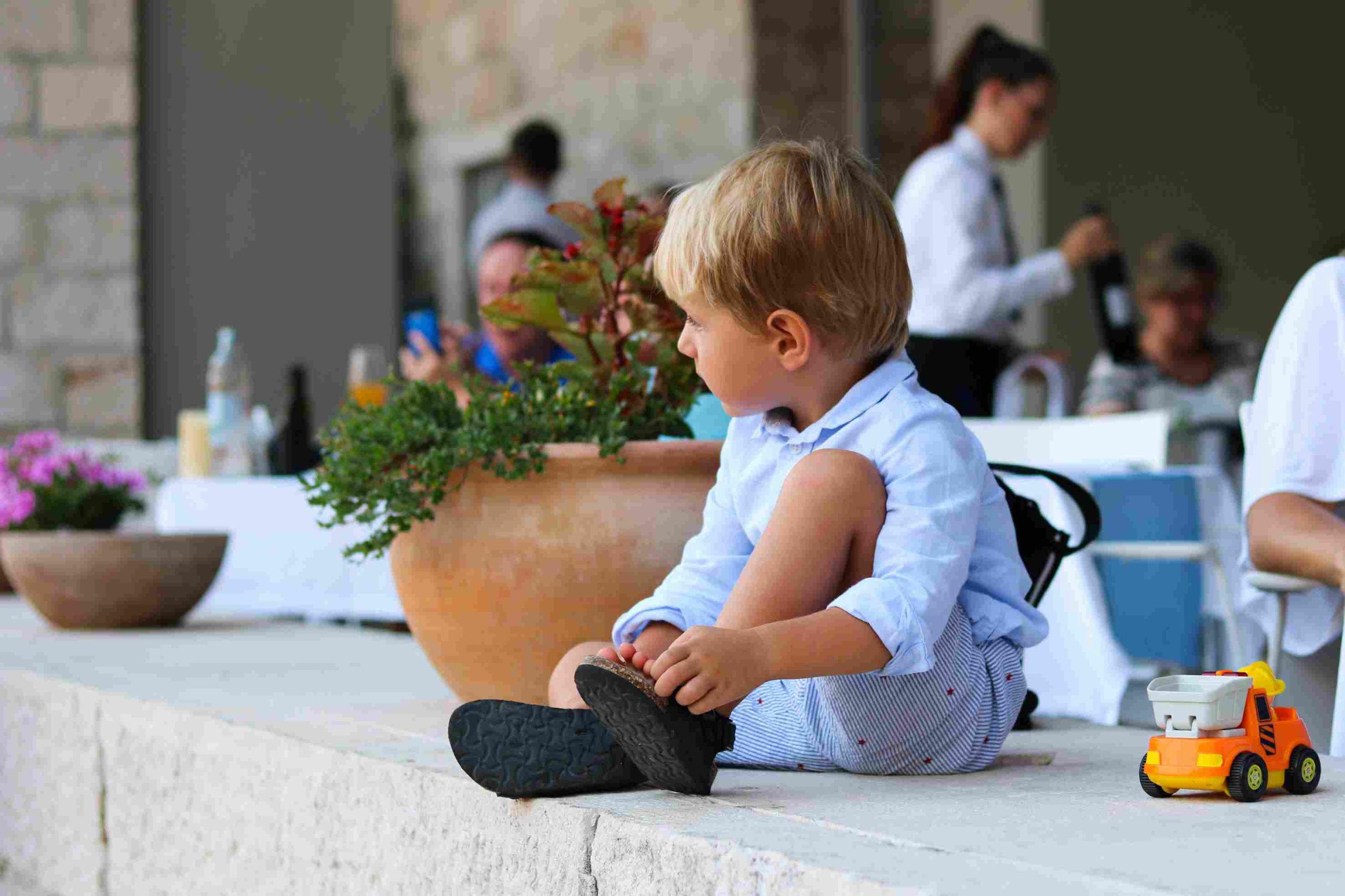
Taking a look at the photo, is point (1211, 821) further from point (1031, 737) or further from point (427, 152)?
point (427, 152)

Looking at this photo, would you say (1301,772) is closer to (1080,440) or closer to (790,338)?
(790,338)

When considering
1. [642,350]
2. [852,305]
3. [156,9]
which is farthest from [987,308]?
[156,9]

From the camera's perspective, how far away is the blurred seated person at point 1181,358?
5262mm

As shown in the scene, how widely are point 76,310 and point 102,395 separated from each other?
30cm

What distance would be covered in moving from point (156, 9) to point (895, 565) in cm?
494

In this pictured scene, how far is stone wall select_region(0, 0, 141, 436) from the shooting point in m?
5.45

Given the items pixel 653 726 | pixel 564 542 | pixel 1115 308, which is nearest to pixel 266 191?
pixel 1115 308

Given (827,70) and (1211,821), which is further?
(827,70)

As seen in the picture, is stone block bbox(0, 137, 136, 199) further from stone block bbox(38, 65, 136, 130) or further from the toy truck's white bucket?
the toy truck's white bucket

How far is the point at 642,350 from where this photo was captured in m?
2.00

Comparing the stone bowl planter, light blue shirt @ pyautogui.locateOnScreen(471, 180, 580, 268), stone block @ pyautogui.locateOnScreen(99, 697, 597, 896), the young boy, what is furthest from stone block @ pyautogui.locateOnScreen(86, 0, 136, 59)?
the young boy

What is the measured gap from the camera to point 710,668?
1.27m

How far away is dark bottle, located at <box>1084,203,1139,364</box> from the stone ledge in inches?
122

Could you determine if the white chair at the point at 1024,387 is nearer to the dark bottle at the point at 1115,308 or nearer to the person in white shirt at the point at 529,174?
the dark bottle at the point at 1115,308
